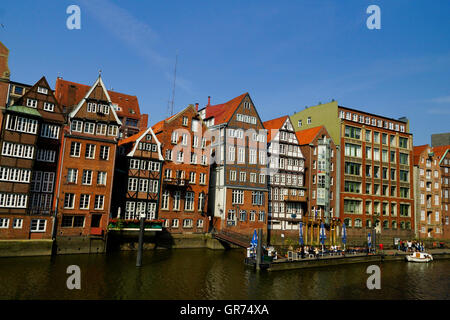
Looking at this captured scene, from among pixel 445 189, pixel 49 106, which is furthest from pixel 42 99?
pixel 445 189

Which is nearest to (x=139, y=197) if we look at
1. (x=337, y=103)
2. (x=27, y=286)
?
(x=27, y=286)

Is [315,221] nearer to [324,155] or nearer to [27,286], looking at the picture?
[324,155]

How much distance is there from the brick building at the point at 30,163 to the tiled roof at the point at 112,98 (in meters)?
19.7

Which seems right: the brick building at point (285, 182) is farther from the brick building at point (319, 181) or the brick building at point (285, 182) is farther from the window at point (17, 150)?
the window at point (17, 150)

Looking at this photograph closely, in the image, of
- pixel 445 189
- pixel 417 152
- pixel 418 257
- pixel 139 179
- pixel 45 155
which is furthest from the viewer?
pixel 445 189

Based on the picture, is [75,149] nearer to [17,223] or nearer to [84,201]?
[84,201]

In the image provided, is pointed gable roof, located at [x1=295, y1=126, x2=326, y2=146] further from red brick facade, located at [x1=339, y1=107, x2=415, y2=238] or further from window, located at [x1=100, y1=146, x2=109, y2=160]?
window, located at [x1=100, y1=146, x2=109, y2=160]

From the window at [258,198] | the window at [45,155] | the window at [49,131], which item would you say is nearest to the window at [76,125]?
the window at [49,131]

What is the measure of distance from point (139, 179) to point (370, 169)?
5300 centimetres

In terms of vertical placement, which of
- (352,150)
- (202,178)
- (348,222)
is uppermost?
(352,150)

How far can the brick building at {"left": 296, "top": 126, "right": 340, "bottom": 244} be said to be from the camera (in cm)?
6581

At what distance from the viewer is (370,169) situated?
249 ft

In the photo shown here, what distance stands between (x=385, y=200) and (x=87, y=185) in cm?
6443

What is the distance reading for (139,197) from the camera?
4928cm
